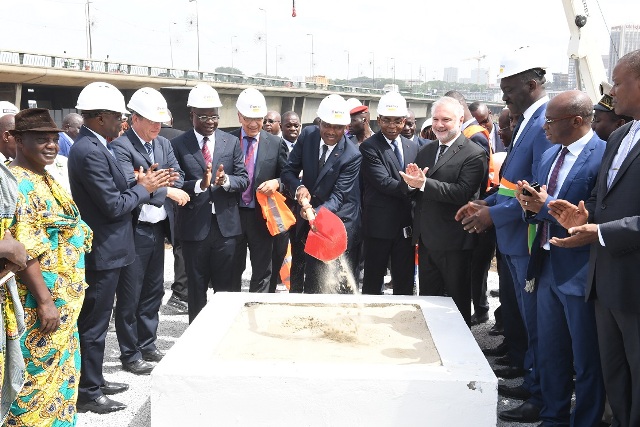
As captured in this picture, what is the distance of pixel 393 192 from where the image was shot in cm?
555

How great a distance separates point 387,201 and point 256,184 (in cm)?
119

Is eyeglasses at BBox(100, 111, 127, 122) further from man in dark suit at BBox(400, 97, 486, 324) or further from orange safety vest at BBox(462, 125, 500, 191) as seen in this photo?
orange safety vest at BBox(462, 125, 500, 191)

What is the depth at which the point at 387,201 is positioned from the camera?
5.64 metres

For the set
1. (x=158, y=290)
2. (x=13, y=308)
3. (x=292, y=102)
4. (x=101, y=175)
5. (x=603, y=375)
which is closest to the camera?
(x=13, y=308)

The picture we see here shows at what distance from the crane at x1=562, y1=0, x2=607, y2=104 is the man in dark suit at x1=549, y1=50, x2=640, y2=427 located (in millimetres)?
6096

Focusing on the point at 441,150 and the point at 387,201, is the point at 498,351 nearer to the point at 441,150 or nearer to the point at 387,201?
Result: the point at 387,201

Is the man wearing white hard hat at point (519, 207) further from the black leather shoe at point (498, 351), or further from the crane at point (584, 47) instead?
the crane at point (584, 47)

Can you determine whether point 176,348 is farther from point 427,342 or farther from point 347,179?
point 347,179

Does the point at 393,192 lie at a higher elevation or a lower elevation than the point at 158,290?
higher

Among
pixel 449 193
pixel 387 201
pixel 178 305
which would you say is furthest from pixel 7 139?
pixel 449 193

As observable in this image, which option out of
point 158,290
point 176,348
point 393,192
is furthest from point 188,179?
point 176,348

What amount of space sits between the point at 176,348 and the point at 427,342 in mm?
1460

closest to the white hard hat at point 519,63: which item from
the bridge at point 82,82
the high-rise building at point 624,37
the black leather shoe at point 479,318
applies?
the black leather shoe at point 479,318

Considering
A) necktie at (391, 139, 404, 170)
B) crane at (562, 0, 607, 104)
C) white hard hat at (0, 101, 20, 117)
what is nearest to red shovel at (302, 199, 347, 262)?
necktie at (391, 139, 404, 170)
